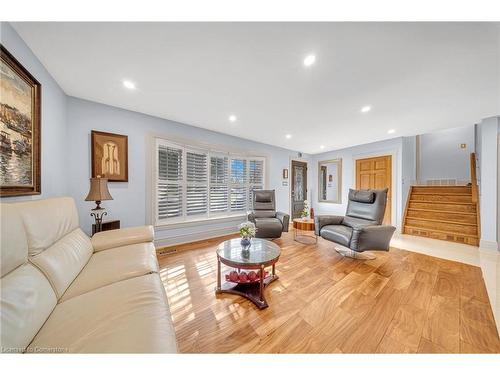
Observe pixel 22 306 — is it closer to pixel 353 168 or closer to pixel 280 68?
pixel 280 68

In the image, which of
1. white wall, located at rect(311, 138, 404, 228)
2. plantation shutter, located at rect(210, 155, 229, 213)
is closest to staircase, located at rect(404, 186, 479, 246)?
white wall, located at rect(311, 138, 404, 228)

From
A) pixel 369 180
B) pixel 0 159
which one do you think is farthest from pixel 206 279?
pixel 369 180

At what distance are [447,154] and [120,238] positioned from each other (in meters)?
8.56

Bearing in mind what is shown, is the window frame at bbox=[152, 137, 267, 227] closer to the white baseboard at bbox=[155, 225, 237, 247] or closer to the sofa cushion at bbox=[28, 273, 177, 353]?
the white baseboard at bbox=[155, 225, 237, 247]

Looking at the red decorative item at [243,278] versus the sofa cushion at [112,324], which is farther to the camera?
the red decorative item at [243,278]

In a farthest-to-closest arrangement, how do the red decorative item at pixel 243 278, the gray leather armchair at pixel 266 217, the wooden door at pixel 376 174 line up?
the wooden door at pixel 376 174 → the gray leather armchair at pixel 266 217 → the red decorative item at pixel 243 278

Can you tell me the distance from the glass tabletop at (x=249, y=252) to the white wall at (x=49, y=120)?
1.75m

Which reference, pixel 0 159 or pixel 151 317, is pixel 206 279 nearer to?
pixel 151 317

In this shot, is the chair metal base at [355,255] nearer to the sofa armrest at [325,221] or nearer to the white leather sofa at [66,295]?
the sofa armrest at [325,221]

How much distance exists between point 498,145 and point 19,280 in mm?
5624

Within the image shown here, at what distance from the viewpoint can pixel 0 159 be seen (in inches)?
45.9

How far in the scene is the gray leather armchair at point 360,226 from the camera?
2346 mm

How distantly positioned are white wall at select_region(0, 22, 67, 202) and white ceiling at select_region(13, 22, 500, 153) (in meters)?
0.10

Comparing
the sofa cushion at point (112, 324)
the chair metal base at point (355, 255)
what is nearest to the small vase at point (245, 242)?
the sofa cushion at point (112, 324)
